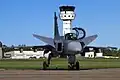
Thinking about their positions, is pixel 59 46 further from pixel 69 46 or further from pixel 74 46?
pixel 74 46

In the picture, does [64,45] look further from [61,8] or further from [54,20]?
[61,8]

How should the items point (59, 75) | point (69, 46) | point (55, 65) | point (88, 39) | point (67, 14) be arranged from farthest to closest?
1. point (67, 14)
2. point (55, 65)
3. point (88, 39)
4. point (69, 46)
5. point (59, 75)

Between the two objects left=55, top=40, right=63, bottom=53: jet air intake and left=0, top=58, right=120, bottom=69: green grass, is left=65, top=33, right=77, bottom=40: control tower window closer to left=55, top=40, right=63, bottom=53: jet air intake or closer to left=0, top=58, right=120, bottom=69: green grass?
left=55, top=40, right=63, bottom=53: jet air intake

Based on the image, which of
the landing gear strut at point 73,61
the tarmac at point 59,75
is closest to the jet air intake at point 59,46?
the landing gear strut at point 73,61

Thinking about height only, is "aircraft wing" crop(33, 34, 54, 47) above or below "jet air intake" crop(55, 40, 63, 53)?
above

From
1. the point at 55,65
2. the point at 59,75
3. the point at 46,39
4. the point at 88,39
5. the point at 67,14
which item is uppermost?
the point at 67,14

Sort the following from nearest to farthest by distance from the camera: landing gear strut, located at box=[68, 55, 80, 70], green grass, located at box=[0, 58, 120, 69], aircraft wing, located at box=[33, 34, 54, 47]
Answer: landing gear strut, located at box=[68, 55, 80, 70], aircraft wing, located at box=[33, 34, 54, 47], green grass, located at box=[0, 58, 120, 69]

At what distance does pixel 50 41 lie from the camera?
48938 millimetres

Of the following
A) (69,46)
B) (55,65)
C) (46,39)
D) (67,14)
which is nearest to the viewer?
(69,46)

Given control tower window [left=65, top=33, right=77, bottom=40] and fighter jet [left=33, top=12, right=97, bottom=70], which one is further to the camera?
control tower window [left=65, top=33, right=77, bottom=40]

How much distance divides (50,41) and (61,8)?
192ft

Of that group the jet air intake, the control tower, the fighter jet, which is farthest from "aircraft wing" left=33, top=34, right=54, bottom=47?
the control tower

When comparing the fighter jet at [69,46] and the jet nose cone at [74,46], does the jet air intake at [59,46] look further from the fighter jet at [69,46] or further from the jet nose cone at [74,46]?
the jet nose cone at [74,46]

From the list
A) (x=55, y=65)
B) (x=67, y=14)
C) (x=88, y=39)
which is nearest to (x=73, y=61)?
(x=88, y=39)
